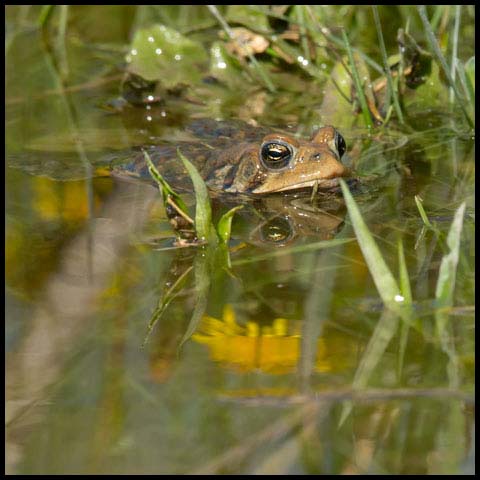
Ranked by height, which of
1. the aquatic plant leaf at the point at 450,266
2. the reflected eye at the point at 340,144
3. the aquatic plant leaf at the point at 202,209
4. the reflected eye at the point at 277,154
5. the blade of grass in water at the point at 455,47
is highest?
the blade of grass in water at the point at 455,47

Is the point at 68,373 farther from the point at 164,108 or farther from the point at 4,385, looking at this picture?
the point at 164,108

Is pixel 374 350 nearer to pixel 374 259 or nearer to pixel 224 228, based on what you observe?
pixel 374 259

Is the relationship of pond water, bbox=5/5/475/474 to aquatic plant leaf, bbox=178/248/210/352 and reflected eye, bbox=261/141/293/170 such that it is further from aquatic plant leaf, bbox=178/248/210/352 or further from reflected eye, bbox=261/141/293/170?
reflected eye, bbox=261/141/293/170

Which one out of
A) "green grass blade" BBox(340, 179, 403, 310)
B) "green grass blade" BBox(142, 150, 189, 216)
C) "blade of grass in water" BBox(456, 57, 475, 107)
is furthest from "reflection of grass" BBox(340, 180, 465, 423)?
"blade of grass in water" BBox(456, 57, 475, 107)

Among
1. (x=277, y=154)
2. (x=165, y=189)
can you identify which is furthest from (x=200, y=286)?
(x=277, y=154)

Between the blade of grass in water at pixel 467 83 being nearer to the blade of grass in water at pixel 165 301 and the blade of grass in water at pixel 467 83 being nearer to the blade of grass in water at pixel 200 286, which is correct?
the blade of grass in water at pixel 200 286

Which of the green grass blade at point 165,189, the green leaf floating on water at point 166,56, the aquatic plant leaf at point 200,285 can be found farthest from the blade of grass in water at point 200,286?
the green leaf floating on water at point 166,56

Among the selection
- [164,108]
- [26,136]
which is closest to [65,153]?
[26,136]
